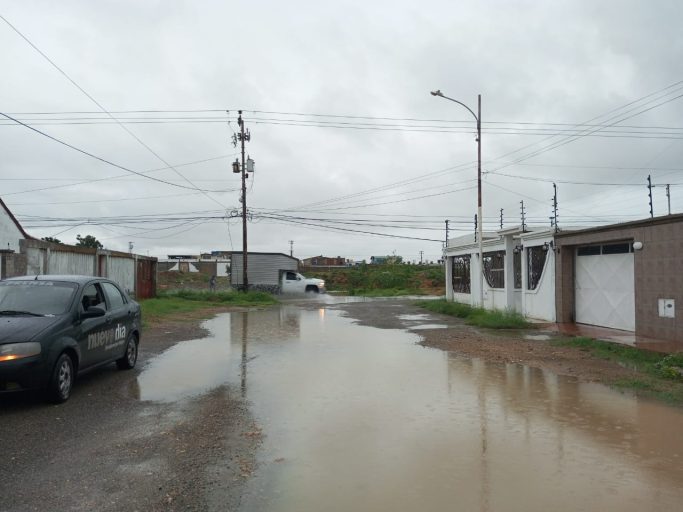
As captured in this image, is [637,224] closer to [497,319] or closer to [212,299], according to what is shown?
[497,319]

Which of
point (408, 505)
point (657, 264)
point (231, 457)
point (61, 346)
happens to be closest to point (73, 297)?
point (61, 346)

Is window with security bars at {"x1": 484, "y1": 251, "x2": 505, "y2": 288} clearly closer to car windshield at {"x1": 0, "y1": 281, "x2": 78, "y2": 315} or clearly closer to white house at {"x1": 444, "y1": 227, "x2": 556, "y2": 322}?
white house at {"x1": 444, "y1": 227, "x2": 556, "y2": 322}

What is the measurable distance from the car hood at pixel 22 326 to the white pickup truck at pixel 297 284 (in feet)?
115


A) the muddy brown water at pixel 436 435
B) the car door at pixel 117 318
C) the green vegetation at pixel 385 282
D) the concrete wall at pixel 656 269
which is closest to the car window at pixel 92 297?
the car door at pixel 117 318

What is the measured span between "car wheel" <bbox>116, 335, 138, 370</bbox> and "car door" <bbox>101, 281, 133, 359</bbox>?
20 cm

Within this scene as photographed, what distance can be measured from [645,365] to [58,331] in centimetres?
974

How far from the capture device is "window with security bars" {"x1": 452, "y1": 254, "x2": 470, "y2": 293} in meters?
29.8

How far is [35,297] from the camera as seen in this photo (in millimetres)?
8094

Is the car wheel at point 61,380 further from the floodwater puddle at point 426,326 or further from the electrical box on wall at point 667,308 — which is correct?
the electrical box on wall at point 667,308

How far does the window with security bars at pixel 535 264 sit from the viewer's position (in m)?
20.8

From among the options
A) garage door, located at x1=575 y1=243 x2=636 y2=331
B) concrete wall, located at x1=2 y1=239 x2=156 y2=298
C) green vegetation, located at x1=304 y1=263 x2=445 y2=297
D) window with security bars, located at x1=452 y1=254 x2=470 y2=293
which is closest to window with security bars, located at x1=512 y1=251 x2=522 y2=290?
garage door, located at x1=575 y1=243 x2=636 y2=331

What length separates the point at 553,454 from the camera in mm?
5398

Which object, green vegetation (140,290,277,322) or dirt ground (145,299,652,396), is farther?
green vegetation (140,290,277,322)

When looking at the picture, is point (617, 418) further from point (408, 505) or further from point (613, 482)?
point (408, 505)
